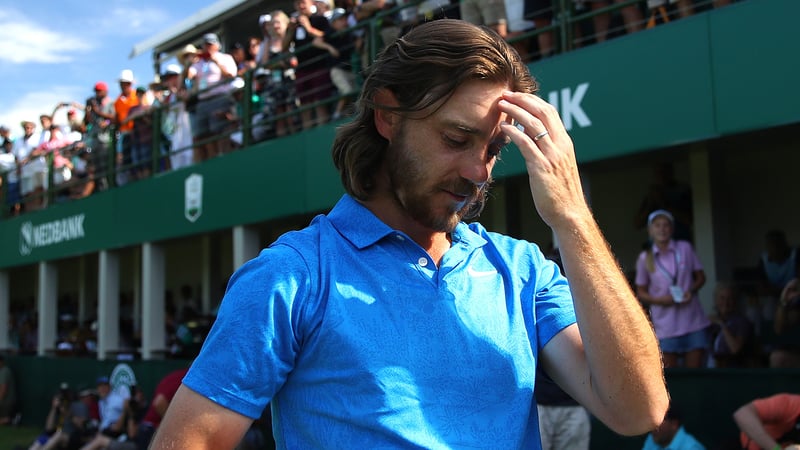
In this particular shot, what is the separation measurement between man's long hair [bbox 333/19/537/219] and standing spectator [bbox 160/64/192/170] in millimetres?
10317

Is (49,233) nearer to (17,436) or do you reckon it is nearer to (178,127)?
(17,436)

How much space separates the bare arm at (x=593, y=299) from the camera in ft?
5.20

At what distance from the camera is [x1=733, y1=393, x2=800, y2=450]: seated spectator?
5367 millimetres

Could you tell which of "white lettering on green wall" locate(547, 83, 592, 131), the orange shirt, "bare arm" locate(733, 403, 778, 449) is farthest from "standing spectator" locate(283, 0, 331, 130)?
"bare arm" locate(733, 403, 778, 449)

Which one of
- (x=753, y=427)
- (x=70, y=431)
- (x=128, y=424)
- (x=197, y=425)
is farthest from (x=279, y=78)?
(x=197, y=425)

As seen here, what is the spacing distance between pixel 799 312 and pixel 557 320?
5.46 meters

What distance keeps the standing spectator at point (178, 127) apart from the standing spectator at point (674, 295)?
23.1 feet

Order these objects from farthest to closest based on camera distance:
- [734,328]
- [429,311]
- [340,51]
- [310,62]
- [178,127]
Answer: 1. [178,127]
2. [310,62]
3. [340,51]
4. [734,328]
5. [429,311]

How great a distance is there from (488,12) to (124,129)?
7.92 meters

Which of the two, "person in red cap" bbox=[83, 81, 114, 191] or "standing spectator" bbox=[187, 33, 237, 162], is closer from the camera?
"standing spectator" bbox=[187, 33, 237, 162]

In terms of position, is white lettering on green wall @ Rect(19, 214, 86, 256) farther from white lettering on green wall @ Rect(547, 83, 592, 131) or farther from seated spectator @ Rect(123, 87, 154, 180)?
white lettering on green wall @ Rect(547, 83, 592, 131)

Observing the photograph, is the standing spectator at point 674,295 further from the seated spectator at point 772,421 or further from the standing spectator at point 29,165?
the standing spectator at point 29,165

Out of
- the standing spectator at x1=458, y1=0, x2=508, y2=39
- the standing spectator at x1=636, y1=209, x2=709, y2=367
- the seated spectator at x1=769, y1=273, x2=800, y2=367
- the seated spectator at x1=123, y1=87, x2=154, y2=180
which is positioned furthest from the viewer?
the seated spectator at x1=123, y1=87, x2=154, y2=180

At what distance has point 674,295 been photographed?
21.1 ft
